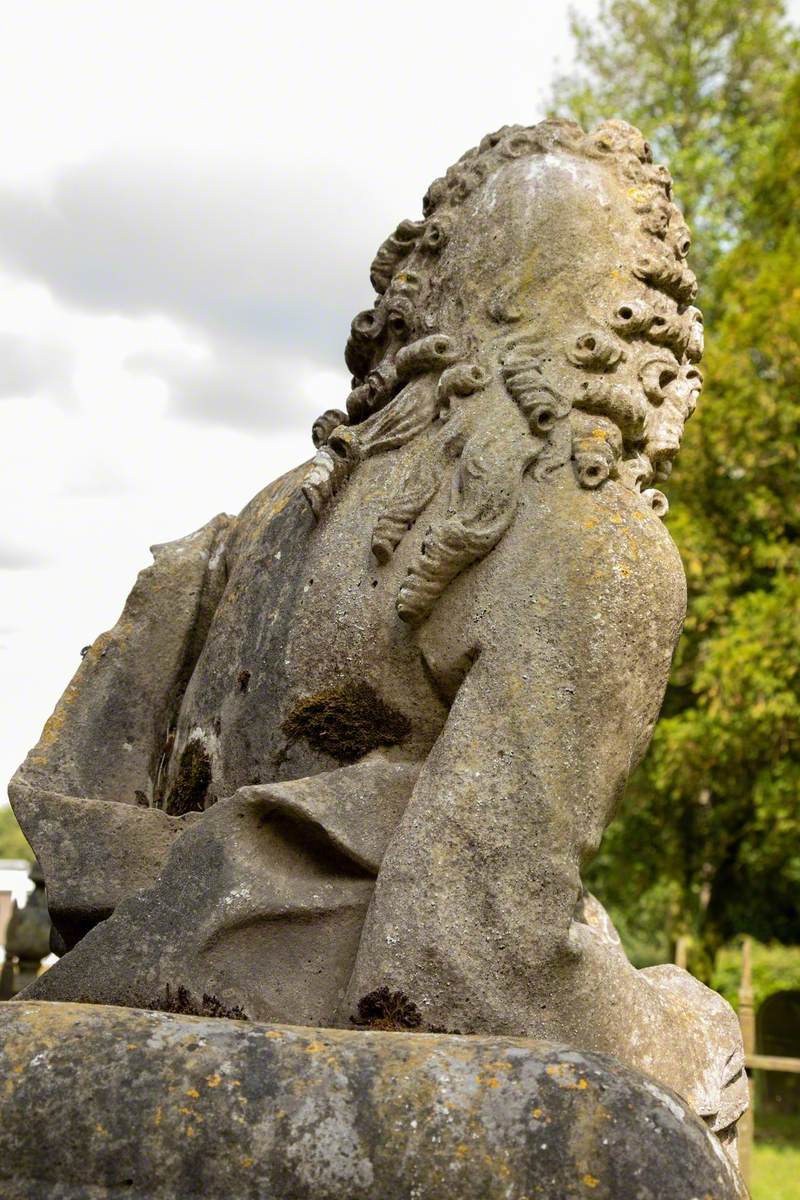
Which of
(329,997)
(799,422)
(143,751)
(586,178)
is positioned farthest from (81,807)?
(799,422)

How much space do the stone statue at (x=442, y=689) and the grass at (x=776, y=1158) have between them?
1011cm

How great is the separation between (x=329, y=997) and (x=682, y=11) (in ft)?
71.4

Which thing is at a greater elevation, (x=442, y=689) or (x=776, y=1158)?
(x=442, y=689)

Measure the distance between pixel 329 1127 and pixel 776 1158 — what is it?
541 inches

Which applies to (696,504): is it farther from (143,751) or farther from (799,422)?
(143,751)

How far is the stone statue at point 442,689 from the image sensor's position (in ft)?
9.30

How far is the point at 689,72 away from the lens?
21359 mm

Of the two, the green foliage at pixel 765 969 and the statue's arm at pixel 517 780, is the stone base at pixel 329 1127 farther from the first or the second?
the green foliage at pixel 765 969

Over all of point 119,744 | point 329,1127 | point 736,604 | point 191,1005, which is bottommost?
point 329,1127

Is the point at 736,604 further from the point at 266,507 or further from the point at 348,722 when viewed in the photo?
the point at 348,722

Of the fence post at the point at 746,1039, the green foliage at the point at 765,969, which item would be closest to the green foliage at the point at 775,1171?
the fence post at the point at 746,1039

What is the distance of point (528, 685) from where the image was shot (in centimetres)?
291

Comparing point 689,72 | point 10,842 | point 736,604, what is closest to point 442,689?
point 736,604

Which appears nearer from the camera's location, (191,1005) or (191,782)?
(191,1005)
